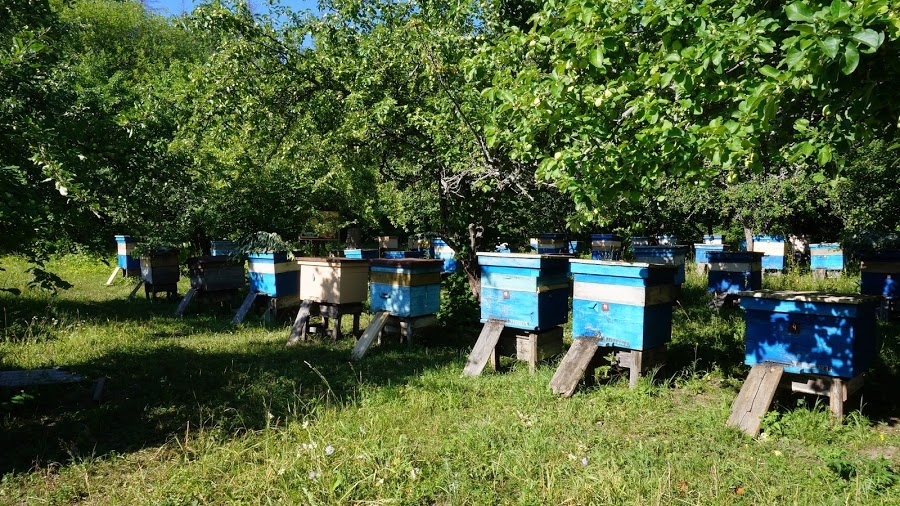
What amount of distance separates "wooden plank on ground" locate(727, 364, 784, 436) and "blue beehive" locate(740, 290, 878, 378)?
0.15 meters

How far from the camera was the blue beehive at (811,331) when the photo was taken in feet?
13.4

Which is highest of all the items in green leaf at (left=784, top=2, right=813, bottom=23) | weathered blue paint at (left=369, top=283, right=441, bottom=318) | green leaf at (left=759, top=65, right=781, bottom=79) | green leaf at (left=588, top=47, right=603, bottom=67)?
green leaf at (left=588, top=47, right=603, bottom=67)

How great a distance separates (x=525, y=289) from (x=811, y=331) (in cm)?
244

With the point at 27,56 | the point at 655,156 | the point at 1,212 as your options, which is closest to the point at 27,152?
the point at 27,56

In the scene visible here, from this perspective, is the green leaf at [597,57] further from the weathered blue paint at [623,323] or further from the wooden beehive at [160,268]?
the wooden beehive at [160,268]

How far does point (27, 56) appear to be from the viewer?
170 inches

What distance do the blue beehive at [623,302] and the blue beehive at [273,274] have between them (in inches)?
193

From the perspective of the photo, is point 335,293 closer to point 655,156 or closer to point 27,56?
point 27,56

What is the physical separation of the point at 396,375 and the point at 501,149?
2905mm

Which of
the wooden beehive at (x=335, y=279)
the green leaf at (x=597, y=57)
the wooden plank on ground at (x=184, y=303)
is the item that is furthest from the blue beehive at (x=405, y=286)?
the wooden plank on ground at (x=184, y=303)

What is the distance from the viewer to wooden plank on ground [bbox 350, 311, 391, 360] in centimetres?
635

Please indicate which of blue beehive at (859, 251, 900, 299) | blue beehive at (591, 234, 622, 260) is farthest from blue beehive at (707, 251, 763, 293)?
blue beehive at (591, 234, 622, 260)

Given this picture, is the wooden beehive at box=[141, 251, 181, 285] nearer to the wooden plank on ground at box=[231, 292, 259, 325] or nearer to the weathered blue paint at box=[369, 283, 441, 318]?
the wooden plank on ground at box=[231, 292, 259, 325]

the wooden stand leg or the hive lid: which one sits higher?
the hive lid
